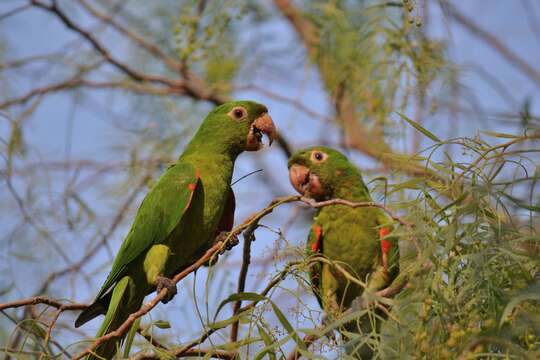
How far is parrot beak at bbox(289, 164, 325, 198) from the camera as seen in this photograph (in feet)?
10.9

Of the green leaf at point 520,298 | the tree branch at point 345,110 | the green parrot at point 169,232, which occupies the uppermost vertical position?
the tree branch at point 345,110

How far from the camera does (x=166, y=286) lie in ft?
8.69

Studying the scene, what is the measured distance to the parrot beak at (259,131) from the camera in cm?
307

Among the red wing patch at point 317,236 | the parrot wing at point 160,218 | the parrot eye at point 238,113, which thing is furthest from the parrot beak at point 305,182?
the parrot wing at point 160,218

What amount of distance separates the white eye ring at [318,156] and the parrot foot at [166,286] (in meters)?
1.08

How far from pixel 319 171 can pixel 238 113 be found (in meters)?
0.56

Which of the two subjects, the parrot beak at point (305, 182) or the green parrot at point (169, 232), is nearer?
the green parrot at point (169, 232)

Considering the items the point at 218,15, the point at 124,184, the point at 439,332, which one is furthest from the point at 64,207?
the point at 439,332

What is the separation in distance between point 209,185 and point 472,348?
1.74m

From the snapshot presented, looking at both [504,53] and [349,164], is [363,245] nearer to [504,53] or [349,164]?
[349,164]

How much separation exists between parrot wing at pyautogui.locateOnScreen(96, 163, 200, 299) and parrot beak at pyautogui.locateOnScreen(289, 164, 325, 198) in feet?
2.37

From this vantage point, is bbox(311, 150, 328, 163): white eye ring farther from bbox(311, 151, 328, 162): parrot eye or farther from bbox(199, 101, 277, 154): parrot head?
bbox(199, 101, 277, 154): parrot head

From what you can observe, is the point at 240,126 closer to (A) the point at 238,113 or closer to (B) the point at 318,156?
(A) the point at 238,113

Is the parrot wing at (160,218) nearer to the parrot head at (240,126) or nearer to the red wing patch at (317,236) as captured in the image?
the parrot head at (240,126)
